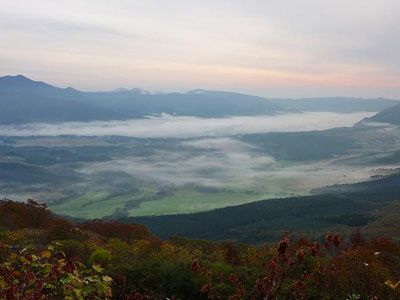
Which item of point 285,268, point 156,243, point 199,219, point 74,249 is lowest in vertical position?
point 199,219

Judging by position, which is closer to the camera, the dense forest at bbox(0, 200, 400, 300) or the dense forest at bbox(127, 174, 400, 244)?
the dense forest at bbox(0, 200, 400, 300)

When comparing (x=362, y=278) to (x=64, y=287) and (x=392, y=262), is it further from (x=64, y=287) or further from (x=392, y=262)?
(x=64, y=287)

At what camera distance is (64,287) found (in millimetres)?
8383

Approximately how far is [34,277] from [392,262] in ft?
54.9

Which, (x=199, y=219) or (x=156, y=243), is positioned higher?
(x=156, y=243)

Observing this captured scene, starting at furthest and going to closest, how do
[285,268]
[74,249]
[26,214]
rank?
[26,214]
[74,249]
[285,268]

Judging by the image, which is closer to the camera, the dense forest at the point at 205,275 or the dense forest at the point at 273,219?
the dense forest at the point at 205,275

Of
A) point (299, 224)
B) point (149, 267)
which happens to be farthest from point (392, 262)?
point (299, 224)

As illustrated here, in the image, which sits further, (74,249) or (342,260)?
(74,249)

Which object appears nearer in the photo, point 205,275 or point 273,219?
point 205,275

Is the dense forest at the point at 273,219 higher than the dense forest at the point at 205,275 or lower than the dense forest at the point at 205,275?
lower

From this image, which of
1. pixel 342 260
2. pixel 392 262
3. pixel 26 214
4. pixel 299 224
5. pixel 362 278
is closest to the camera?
pixel 362 278

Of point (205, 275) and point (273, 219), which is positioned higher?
point (205, 275)

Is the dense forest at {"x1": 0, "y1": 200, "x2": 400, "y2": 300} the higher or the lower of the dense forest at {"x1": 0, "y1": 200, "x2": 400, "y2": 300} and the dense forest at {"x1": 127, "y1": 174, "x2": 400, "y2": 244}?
the higher
